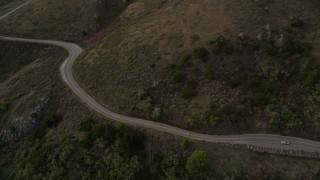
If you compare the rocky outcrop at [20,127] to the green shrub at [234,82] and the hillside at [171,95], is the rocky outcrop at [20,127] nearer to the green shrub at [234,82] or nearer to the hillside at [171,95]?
the hillside at [171,95]

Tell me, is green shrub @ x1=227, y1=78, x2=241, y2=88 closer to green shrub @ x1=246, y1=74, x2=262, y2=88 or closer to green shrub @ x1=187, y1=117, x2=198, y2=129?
green shrub @ x1=246, y1=74, x2=262, y2=88

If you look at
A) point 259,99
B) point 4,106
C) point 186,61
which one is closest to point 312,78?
point 259,99

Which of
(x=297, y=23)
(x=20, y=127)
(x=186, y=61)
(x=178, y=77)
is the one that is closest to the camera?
(x=178, y=77)

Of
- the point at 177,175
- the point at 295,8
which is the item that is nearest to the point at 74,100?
the point at 177,175

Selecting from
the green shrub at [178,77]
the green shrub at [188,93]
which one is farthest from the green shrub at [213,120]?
the green shrub at [178,77]

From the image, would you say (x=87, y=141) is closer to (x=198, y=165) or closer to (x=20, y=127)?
(x=20, y=127)

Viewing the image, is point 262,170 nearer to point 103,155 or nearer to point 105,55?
point 103,155
